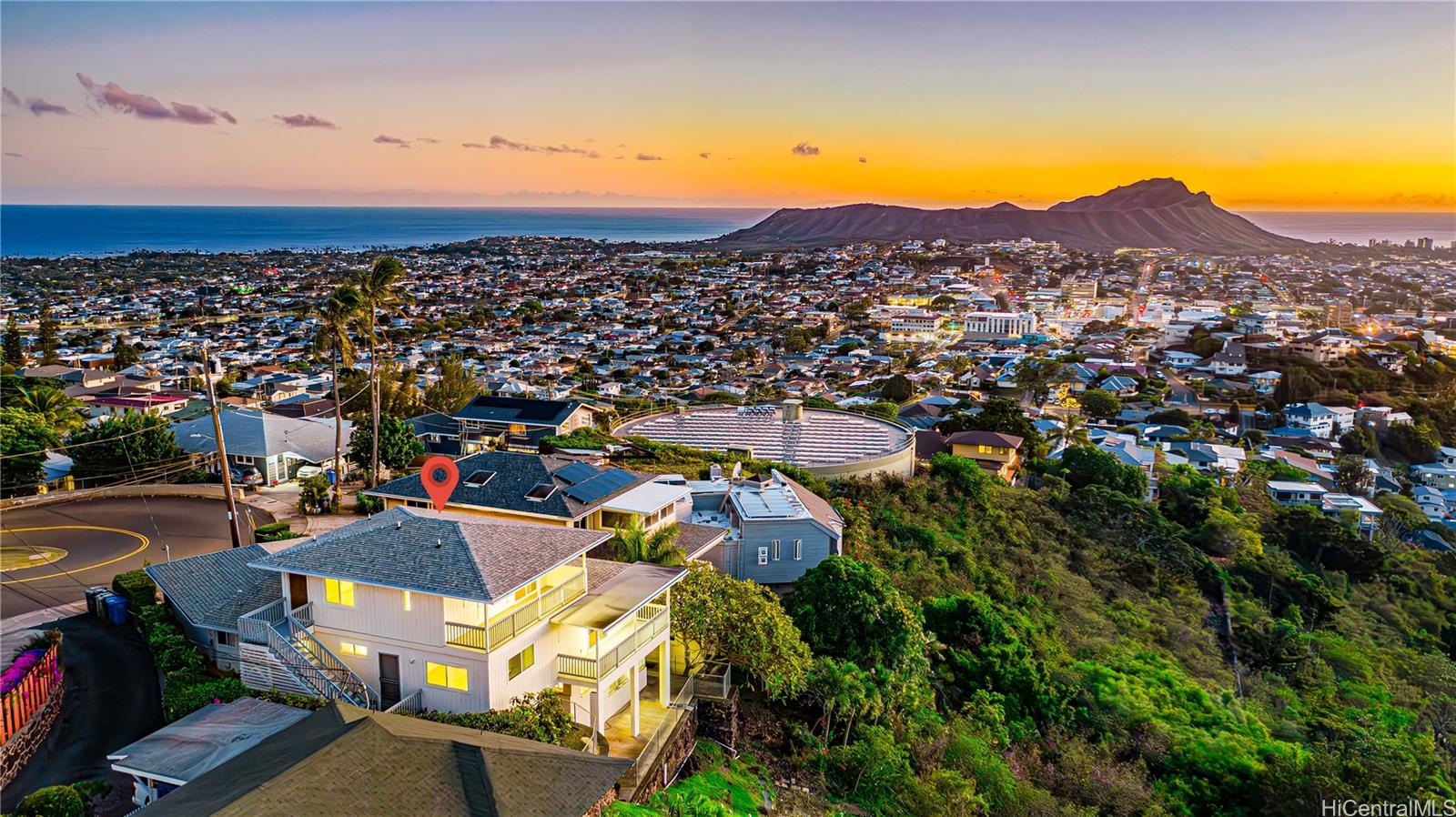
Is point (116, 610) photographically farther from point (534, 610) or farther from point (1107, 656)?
point (1107, 656)

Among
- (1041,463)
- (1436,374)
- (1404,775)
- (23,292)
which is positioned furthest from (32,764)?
(23,292)

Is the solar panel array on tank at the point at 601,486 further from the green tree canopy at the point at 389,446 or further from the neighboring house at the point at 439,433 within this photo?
the neighboring house at the point at 439,433

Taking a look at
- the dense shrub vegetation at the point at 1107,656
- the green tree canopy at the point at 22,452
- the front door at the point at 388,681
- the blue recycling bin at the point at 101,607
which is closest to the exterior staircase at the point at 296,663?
the front door at the point at 388,681

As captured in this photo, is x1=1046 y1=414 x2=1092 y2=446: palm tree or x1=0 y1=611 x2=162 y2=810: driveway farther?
x1=1046 y1=414 x2=1092 y2=446: palm tree

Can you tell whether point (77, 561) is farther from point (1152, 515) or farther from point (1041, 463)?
point (1041, 463)

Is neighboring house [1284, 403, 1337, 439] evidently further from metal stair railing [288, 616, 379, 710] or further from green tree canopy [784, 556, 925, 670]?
metal stair railing [288, 616, 379, 710]

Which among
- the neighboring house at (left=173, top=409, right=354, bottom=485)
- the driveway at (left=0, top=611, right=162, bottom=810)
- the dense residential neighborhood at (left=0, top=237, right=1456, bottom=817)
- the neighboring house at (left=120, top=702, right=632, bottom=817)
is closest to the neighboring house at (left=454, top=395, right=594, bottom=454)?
the dense residential neighborhood at (left=0, top=237, right=1456, bottom=817)
